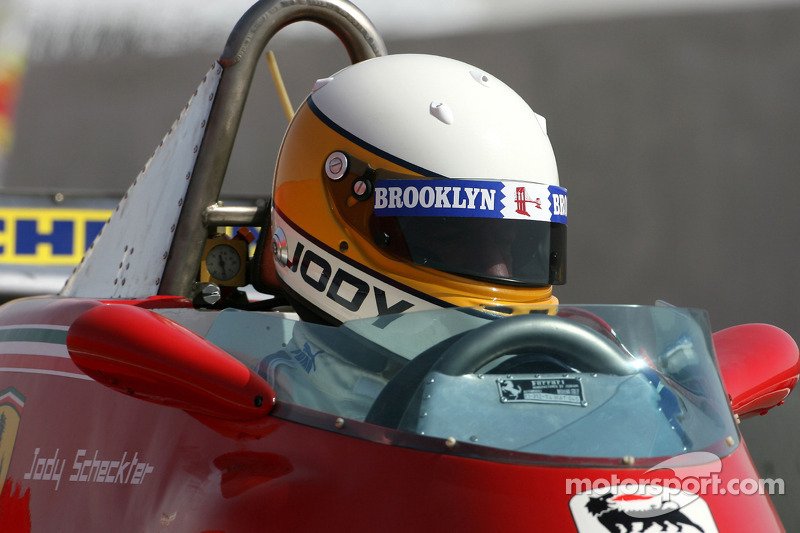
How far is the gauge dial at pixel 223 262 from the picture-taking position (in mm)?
2650

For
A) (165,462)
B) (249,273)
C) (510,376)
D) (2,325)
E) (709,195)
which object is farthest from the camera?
(709,195)

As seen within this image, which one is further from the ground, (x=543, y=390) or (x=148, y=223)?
(x=543, y=390)

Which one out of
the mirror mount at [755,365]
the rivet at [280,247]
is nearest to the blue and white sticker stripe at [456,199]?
the rivet at [280,247]

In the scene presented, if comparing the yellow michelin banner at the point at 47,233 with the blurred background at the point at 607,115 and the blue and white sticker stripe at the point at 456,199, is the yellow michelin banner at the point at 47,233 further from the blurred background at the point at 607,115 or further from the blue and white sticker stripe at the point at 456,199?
the blue and white sticker stripe at the point at 456,199

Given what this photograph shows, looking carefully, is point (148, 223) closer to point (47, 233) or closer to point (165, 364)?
point (165, 364)

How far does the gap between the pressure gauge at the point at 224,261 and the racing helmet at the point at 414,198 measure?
399 mm

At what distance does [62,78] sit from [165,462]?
21.1 ft

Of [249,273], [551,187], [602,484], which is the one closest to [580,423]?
[602,484]

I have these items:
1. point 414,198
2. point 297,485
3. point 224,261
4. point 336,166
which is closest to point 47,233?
point 224,261

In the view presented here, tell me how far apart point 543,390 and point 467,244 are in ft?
1.93

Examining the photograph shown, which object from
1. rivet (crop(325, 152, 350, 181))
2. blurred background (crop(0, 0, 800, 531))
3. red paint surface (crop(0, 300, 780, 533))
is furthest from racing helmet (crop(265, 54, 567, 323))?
blurred background (crop(0, 0, 800, 531))

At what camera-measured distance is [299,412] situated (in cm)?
149

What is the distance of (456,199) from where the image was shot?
78.3 inches

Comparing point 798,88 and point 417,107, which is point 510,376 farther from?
point 798,88
